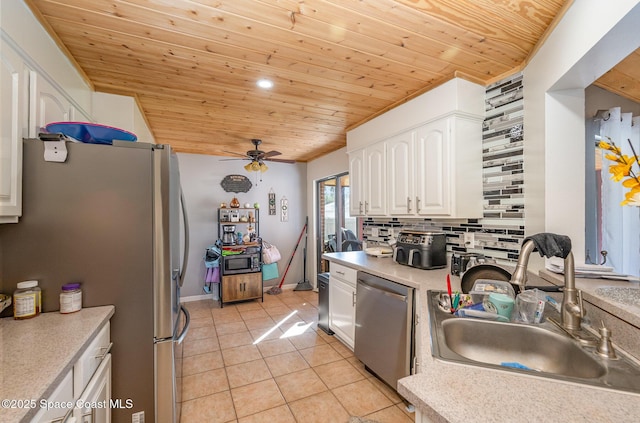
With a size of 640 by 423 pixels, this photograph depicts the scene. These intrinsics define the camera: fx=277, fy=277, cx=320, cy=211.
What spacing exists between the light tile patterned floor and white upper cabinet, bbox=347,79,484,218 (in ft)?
4.79

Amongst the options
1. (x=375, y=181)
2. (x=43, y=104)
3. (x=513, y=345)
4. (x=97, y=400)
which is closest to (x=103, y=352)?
(x=97, y=400)

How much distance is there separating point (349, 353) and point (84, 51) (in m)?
3.08

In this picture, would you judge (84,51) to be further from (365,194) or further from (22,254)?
(365,194)

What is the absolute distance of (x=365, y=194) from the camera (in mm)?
3074

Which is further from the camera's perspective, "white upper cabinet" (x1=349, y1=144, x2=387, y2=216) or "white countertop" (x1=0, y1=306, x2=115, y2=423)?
"white upper cabinet" (x1=349, y1=144, x2=387, y2=216)

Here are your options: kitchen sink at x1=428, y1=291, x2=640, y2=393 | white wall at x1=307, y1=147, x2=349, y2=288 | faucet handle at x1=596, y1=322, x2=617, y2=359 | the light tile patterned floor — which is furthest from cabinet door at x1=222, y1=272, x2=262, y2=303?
faucet handle at x1=596, y1=322, x2=617, y2=359

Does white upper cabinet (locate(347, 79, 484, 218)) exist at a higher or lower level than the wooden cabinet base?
higher

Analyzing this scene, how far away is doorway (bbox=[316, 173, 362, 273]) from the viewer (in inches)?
165

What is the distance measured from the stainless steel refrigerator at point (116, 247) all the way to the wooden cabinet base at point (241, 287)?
262 cm

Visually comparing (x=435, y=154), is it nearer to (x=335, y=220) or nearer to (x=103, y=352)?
(x=103, y=352)

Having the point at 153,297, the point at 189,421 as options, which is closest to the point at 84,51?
the point at 153,297

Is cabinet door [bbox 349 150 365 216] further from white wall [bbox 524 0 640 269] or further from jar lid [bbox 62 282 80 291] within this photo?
jar lid [bbox 62 282 80 291]

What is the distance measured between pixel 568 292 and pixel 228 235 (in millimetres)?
4080

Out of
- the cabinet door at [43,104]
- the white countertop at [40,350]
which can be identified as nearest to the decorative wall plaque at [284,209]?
the cabinet door at [43,104]
